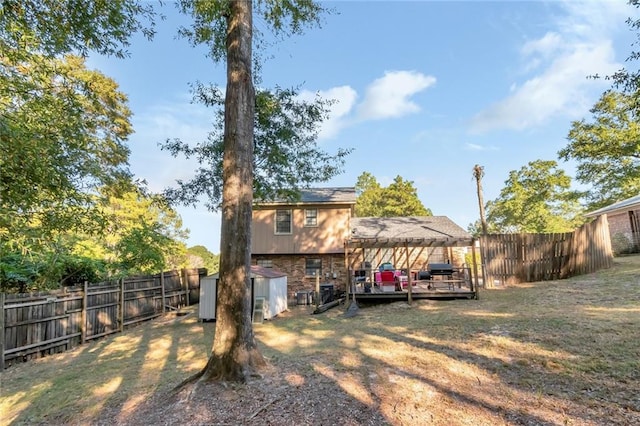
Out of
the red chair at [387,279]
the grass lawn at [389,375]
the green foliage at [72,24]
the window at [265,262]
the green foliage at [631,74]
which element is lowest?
the grass lawn at [389,375]

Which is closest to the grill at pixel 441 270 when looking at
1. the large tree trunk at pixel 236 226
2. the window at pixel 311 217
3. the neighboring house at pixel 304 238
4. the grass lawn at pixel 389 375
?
the grass lawn at pixel 389 375

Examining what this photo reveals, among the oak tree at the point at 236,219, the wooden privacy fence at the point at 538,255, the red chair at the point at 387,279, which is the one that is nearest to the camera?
the oak tree at the point at 236,219

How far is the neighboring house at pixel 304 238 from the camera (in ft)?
53.9

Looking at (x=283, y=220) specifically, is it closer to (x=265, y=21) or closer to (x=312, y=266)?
(x=312, y=266)

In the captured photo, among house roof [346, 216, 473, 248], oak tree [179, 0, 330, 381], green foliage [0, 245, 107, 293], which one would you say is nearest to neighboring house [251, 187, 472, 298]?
house roof [346, 216, 473, 248]

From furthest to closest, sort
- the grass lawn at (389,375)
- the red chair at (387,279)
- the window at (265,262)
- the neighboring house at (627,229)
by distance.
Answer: the neighboring house at (627,229), the window at (265,262), the red chair at (387,279), the grass lawn at (389,375)

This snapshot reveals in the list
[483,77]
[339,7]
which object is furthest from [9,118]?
[483,77]

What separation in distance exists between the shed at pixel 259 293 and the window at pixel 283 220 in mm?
4597

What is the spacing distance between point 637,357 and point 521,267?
9.97 metres

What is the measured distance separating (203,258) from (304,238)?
70.8 ft

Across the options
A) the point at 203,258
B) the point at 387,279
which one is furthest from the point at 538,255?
the point at 203,258

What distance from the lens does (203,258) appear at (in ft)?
113

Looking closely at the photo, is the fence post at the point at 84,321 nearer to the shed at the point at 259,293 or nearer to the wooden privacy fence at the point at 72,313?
the wooden privacy fence at the point at 72,313

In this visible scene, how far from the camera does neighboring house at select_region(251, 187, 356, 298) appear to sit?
53.9 ft
